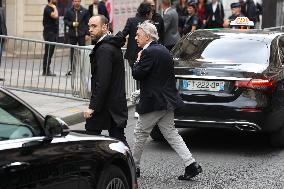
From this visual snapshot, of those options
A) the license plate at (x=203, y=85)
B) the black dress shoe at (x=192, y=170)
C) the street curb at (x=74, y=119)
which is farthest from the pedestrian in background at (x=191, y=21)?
the black dress shoe at (x=192, y=170)

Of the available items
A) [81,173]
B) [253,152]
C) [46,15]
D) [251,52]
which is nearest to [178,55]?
[251,52]

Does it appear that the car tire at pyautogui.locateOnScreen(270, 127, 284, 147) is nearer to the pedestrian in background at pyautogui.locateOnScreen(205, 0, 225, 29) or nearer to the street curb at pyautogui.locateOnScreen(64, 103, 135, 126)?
the street curb at pyautogui.locateOnScreen(64, 103, 135, 126)

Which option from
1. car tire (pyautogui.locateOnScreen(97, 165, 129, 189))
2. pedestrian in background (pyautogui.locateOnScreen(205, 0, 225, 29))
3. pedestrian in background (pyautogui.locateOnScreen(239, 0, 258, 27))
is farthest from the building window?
car tire (pyautogui.locateOnScreen(97, 165, 129, 189))

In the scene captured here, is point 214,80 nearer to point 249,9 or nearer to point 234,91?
point 234,91

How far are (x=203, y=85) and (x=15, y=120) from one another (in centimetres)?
443

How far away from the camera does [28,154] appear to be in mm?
4672

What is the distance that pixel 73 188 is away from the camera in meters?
5.06

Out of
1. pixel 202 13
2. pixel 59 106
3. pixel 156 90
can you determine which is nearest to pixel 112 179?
pixel 156 90

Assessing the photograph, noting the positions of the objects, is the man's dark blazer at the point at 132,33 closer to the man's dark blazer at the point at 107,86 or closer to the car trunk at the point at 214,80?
the car trunk at the point at 214,80

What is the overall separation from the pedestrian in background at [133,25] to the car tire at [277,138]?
139 inches

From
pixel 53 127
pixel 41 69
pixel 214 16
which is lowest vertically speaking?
pixel 41 69

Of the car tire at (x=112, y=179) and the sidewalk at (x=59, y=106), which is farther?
the sidewalk at (x=59, y=106)

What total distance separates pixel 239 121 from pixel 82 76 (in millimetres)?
4725

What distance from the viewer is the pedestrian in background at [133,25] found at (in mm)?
12109
